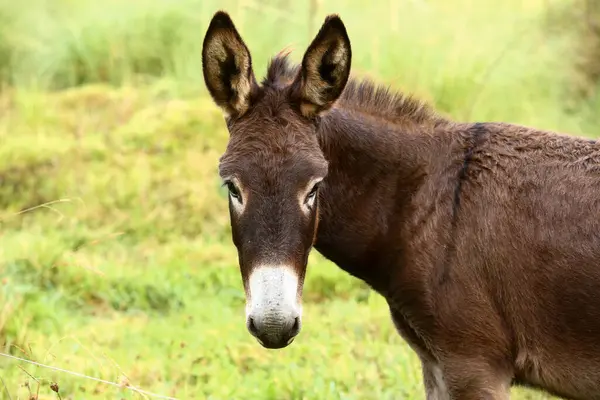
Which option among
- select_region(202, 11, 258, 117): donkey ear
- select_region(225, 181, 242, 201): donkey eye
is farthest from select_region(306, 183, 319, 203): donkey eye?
select_region(202, 11, 258, 117): donkey ear

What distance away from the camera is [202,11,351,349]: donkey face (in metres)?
3.62

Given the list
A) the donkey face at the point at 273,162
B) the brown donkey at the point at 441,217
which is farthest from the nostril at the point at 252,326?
the brown donkey at the point at 441,217

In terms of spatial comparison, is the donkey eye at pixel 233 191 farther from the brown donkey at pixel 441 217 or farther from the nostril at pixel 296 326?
the nostril at pixel 296 326

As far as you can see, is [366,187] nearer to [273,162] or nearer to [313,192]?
[313,192]

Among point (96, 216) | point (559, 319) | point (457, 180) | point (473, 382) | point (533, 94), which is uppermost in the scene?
point (457, 180)

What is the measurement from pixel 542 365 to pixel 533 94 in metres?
7.04

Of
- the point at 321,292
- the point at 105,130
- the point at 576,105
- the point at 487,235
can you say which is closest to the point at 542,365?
the point at 487,235

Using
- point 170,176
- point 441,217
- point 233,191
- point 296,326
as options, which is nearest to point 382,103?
point 441,217

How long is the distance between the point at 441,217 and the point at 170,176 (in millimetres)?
5949

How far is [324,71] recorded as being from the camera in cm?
408

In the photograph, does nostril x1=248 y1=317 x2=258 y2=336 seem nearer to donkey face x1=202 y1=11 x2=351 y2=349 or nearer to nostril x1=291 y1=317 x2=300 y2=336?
donkey face x1=202 y1=11 x2=351 y2=349

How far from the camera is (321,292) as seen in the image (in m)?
7.75

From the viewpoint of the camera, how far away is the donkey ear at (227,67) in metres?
3.99

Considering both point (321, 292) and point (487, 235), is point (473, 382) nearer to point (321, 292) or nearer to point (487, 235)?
point (487, 235)
